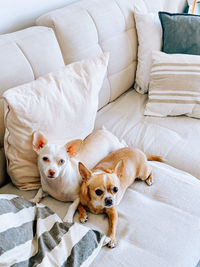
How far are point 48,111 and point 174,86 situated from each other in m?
0.80

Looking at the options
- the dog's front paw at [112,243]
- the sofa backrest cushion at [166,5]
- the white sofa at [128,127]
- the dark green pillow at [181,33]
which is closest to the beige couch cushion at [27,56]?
the white sofa at [128,127]

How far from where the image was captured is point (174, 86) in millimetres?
1610

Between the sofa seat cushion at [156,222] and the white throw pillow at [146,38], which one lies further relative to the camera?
the white throw pillow at [146,38]

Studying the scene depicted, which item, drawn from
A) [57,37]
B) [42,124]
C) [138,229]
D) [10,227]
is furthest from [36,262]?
[57,37]

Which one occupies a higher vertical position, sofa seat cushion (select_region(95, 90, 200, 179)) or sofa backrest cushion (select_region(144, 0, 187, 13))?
sofa backrest cushion (select_region(144, 0, 187, 13))

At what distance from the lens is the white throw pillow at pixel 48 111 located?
1072 millimetres

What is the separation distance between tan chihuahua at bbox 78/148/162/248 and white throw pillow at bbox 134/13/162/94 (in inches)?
28.3

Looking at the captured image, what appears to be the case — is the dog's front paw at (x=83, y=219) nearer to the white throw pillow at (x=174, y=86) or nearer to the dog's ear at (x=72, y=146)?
the dog's ear at (x=72, y=146)

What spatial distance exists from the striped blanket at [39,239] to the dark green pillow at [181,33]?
3.95 feet

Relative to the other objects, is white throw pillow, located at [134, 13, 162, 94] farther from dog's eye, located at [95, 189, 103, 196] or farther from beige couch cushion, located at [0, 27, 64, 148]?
dog's eye, located at [95, 189, 103, 196]

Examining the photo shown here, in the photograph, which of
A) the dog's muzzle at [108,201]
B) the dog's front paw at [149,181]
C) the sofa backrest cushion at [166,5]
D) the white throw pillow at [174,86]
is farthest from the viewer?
the sofa backrest cushion at [166,5]

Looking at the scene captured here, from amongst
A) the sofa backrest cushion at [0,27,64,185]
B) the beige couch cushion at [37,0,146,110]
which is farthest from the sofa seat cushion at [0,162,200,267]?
the beige couch cushion at [37,0,146,110]

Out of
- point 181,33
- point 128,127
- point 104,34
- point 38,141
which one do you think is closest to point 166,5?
point 181,33

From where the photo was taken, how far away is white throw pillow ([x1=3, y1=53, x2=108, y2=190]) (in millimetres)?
1072
